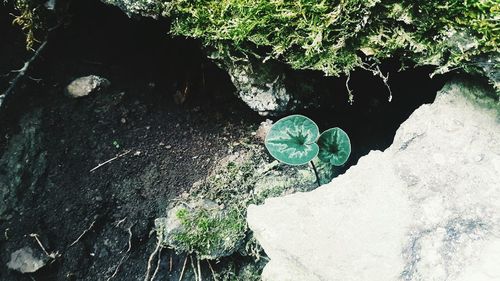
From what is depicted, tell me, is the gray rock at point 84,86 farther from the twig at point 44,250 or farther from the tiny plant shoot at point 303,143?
the tiny plant shoot at point 303,143

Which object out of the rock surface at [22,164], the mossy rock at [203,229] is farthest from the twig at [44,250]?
the mossy rock at [203,229]

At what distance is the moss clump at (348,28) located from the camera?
1.10 m

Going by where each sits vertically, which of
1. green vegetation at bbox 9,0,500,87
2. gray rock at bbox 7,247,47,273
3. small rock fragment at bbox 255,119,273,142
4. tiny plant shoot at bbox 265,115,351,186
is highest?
green vegetation at bbox 9,0,500,87

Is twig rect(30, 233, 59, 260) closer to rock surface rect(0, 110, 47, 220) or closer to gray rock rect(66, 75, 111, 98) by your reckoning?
rock surface rect(0, 110, 47, 220)

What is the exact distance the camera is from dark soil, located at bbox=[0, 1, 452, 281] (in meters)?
1.71

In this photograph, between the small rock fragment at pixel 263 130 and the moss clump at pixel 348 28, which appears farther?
the small rock fragment at pixel 263 130

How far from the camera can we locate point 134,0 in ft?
4.66

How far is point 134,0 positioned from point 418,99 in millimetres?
1226

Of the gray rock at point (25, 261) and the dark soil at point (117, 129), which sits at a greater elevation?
the dark soil at point (117, 129)

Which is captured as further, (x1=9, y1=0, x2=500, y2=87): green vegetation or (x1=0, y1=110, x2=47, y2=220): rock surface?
(x1=0, y1=110, x2=47, y2=220): rock surface

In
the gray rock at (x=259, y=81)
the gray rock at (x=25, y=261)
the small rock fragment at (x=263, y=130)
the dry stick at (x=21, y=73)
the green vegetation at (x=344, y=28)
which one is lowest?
the gray rock at (x=25, y=261)

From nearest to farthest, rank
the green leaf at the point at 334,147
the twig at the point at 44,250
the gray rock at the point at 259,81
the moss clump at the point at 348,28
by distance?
the moss clump at the point at 348,28 < the gray rock at the point at 259,81 < the twig at the point at 44,250 < the green leaf at the point at 334,147

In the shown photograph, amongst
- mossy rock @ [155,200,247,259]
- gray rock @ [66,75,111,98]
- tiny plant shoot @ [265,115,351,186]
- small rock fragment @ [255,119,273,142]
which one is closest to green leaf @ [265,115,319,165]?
tiny plant shoot @ [265,115,351,186]

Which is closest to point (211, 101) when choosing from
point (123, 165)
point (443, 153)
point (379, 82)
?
point (123, 165)
